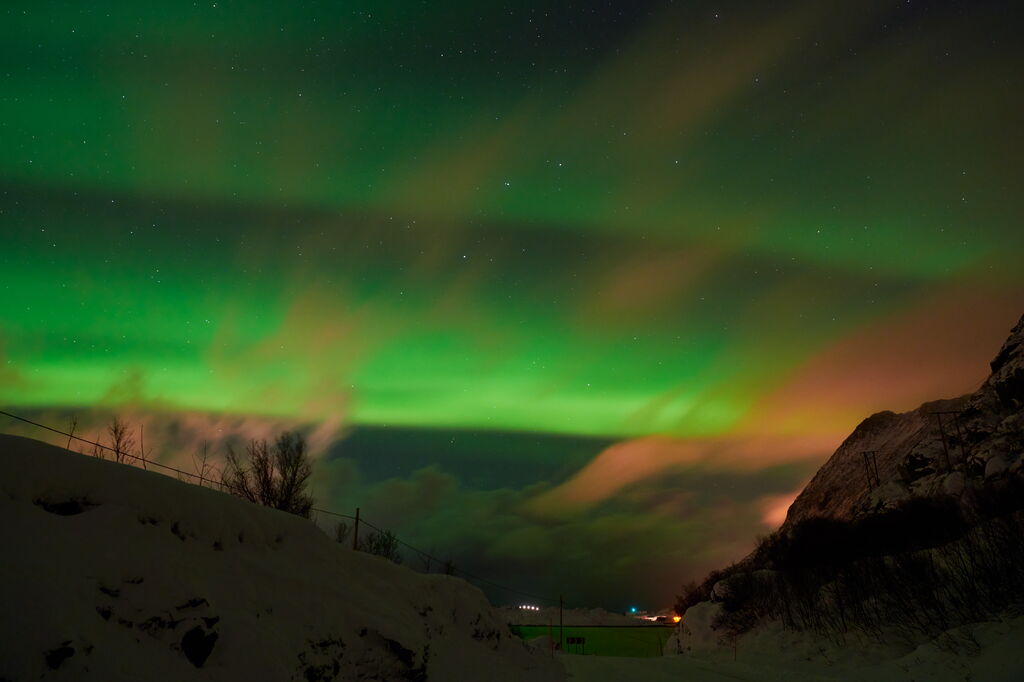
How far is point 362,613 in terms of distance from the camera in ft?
38.0

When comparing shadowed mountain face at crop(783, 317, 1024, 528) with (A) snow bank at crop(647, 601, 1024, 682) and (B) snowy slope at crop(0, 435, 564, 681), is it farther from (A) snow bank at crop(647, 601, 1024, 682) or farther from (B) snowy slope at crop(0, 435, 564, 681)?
(B) snowy slope at crop(0, 435, 564, 681)

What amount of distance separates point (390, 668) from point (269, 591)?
2.47 m

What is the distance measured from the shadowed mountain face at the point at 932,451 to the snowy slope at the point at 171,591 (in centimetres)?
5669

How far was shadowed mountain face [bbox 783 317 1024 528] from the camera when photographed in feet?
202

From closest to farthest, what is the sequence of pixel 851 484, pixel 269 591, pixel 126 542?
pixel 126 542 < pixel 269 591 < pixel 851 484

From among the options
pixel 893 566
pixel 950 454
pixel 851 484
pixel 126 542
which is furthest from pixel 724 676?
pixel 851 484

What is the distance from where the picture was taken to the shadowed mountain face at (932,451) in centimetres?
6156

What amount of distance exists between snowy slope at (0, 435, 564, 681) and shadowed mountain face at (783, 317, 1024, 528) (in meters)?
56.7

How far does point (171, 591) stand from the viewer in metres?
8.30

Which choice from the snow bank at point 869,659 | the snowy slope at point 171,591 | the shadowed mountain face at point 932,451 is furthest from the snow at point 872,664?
the shadowed mountain face at point 932,451

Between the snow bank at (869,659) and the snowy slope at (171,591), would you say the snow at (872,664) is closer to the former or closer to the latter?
the snow bank at (869,659)

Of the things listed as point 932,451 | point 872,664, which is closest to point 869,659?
point 872,664

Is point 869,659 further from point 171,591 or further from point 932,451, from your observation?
point 932,451

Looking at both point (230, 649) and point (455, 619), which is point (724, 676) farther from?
point (230, 649)
